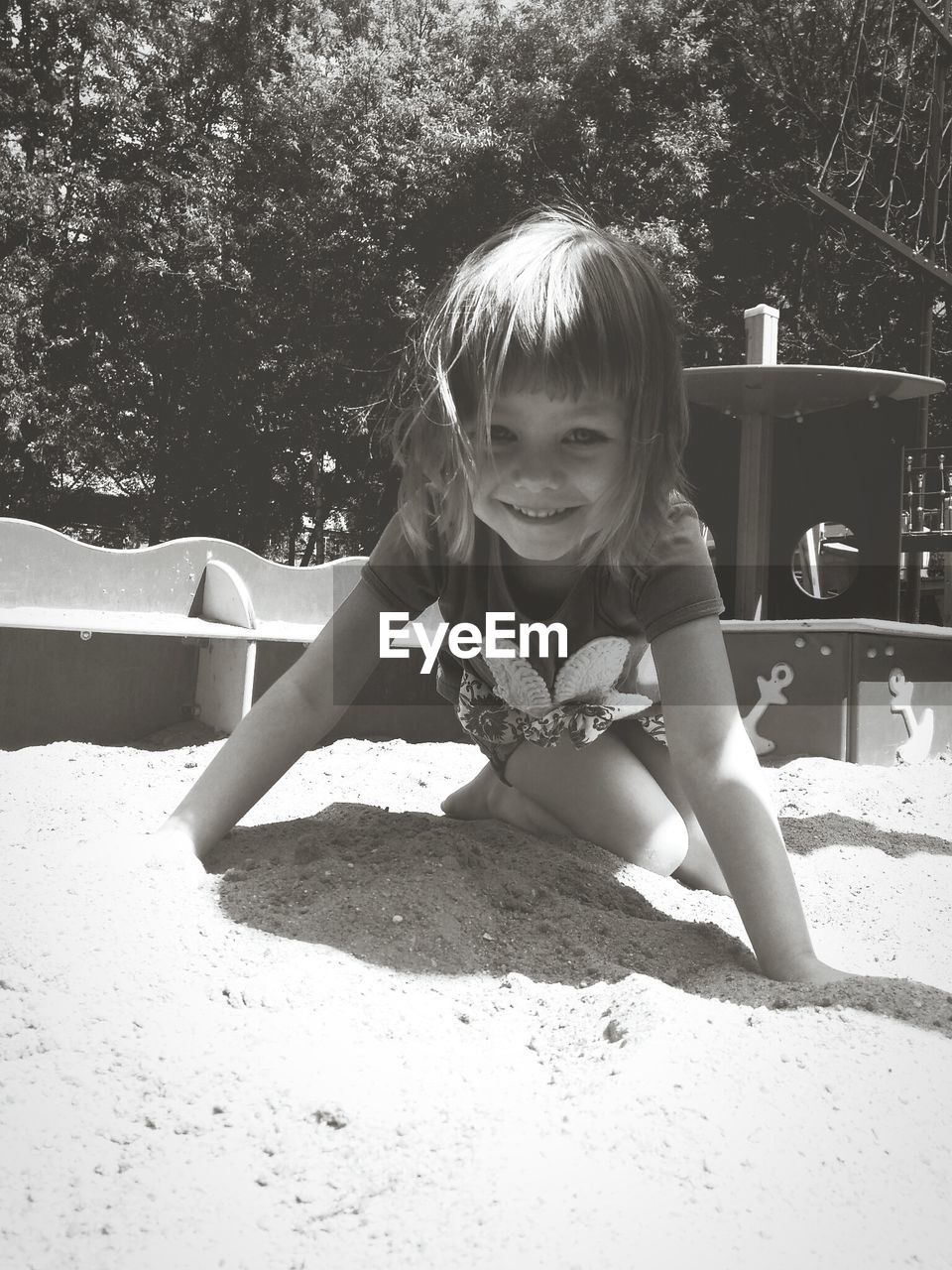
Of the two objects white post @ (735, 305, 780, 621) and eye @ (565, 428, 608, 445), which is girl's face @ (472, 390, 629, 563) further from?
white post @ (735, 305, 780, 621)

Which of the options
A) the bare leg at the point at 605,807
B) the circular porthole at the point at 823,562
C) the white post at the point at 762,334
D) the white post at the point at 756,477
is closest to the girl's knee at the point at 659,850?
the bare leg at the point at 605,807

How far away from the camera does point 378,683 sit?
12.1ft

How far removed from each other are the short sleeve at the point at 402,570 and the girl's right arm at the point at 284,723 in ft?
0.09

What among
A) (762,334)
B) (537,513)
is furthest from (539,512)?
(762,334)

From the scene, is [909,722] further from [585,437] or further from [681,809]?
[585,437]

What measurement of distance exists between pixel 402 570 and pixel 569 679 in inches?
13.3

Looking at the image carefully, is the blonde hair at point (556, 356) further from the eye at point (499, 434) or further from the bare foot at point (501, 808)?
the bare foot at point (501, 808)

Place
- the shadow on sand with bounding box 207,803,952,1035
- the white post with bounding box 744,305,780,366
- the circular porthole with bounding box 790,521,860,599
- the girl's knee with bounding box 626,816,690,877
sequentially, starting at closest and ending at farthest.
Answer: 1. the shadow on sand with bounding box 207,803,952,1035
2. the girl's knee with bounding box 626,816,690,877
3. the white post with bounding box 744,305,780,366
4. the circular porthole with bounding box 790,521,860,599

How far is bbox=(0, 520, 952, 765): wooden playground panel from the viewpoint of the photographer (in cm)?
332

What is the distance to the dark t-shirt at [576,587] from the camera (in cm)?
153

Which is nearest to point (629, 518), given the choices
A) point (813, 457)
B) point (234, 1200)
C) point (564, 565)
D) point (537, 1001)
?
point (564, 565)

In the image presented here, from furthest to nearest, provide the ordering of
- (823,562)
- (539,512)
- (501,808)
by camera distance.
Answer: (823,562) < (501,808) < (539,512)

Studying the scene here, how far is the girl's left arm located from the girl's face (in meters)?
0.25

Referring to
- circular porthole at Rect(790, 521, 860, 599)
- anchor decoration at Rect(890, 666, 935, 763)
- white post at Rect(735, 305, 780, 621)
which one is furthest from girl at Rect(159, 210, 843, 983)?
circular porthole at Rect(790, 521, 860, 599)
